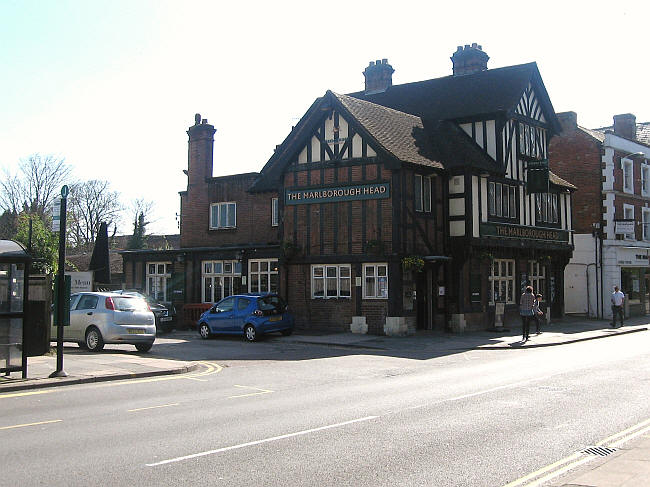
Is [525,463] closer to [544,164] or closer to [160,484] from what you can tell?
[160,484]

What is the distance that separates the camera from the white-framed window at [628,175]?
38.8m

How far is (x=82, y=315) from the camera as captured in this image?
19.7 m

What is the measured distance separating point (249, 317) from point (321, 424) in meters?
14.8

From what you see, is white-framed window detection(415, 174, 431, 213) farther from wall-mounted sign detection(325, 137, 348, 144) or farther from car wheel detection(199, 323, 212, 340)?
car wheel detection(199, 323, 212, 340)

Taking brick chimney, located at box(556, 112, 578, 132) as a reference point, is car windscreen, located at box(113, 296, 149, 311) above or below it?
below

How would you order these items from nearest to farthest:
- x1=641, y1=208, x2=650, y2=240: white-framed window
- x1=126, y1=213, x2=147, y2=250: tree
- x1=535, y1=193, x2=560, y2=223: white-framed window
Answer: x1=535, y1=193, x2=560, y2=223: white-framed window, x1=641, y1=208, x2=650, y2=240: white-framed window, x1=126, y1=213, x2=147, y2=250: tree

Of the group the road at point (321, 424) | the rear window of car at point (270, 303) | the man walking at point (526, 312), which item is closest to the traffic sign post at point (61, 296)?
the road at point (321, 424)

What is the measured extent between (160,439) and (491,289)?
2194 cm

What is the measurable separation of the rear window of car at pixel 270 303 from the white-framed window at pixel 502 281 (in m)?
8.92

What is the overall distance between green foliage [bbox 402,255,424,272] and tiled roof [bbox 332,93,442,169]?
11.2ft

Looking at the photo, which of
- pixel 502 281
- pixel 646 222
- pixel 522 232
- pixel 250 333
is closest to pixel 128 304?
pixel 250 333

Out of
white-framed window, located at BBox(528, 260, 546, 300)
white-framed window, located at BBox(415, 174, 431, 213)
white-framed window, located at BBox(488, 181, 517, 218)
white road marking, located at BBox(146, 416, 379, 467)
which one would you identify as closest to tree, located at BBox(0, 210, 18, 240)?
white-framed window, located at BBox(415, 174, 431, 213)

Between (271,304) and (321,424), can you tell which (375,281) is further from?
(321,424)

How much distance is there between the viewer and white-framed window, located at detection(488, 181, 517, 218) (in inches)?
1109
